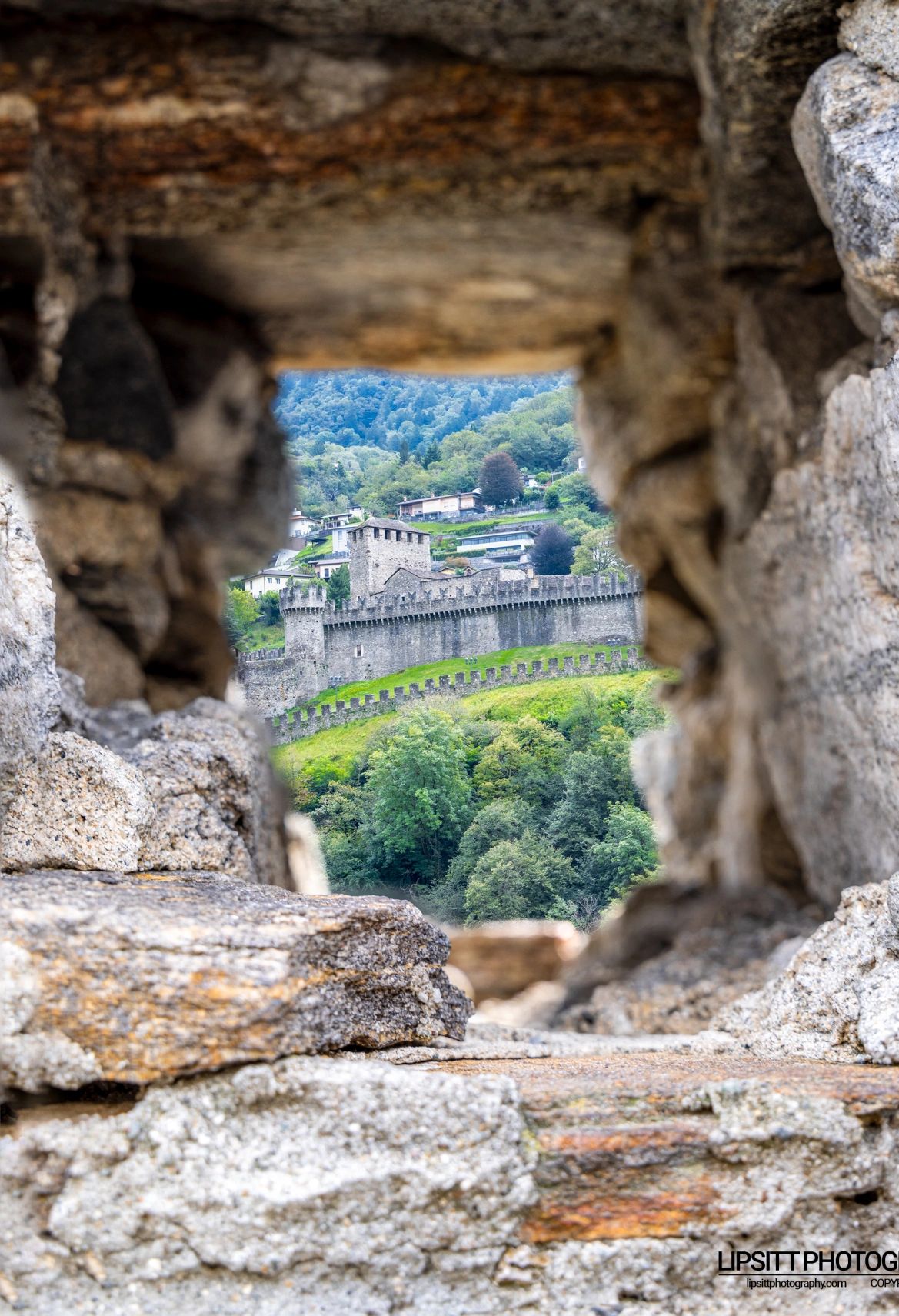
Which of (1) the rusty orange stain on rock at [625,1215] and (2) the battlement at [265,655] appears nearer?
(1) the rusty orange stain on rock at [625,1215]

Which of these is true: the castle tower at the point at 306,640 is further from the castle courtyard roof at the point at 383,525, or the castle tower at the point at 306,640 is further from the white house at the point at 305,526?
the white house at the point at 305,526

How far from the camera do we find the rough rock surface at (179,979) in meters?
2.50

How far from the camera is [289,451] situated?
10.2 meters

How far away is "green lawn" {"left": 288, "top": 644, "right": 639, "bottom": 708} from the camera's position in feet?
16.3

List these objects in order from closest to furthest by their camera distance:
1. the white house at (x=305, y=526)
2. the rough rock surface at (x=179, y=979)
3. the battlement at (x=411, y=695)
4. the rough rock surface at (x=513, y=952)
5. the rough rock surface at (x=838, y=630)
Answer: the rough rock surface at (x=179, y=979)
the rough rock surface at (x=838, y=630)
the battlement at (x=411, y=695)
the white house at (x=305, y=526)
the rough rock surface at (x=513, y=952)

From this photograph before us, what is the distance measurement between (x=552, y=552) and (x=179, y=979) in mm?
3597

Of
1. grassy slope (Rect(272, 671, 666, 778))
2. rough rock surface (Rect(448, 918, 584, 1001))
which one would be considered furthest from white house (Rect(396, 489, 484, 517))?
rough rock surface (Rect(448, 918, 584, 1001))

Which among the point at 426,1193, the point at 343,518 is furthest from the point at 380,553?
the point at 426,1193

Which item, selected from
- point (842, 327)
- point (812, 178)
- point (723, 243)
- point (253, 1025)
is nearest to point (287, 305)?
point (723, 243)

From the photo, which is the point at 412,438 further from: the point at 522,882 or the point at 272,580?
the point at 522,882

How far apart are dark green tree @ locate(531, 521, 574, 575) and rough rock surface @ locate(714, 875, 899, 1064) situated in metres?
2.58

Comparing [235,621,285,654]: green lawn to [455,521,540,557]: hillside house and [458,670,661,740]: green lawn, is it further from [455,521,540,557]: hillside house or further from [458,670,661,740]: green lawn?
[455,521,540,557]: hillside house


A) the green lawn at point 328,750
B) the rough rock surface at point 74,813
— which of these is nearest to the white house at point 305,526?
the green lawn at point 328,750

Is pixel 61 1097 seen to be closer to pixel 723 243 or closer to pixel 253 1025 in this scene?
pixel 253 1025
